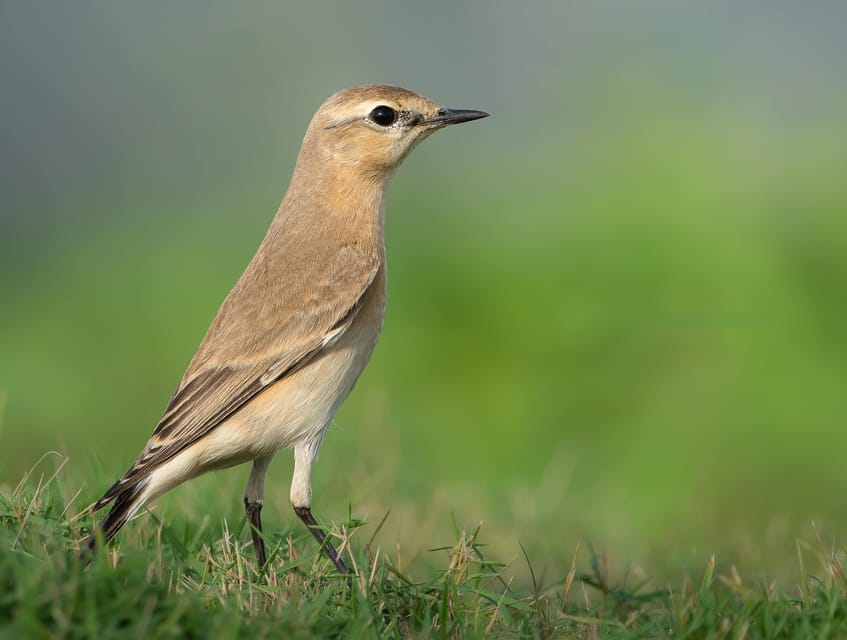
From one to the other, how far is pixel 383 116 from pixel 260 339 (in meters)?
1.44

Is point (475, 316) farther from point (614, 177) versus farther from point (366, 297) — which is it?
point (366, 297)

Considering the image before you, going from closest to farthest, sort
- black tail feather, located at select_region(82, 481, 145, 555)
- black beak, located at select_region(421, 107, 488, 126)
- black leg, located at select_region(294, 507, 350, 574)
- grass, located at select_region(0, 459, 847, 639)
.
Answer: grass, located at select_region(0, 459, 847, 639) → black leg, located at select_region(294, 507, 350, 574) → black tail feather, located at select_region(82, 481, 145, 555) → black beak, located at select_region(421, 107, 488, 126)

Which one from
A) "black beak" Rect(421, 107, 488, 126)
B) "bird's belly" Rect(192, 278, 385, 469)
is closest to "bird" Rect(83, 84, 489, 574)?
"bird's belly" Rect(192, 278, 385, 469)

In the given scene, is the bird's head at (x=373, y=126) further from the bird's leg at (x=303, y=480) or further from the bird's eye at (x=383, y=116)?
the bird's leg at (x=303, y=480)

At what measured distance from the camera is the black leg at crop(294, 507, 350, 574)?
4930 mm

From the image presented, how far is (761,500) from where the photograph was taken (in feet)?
30.8

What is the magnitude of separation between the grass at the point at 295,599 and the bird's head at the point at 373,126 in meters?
2.01

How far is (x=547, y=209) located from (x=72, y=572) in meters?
9.61

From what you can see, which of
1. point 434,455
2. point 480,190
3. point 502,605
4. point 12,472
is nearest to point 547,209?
point 480,190

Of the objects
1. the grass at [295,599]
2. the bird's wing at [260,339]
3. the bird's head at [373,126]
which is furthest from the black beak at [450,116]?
the grass at [295,599]

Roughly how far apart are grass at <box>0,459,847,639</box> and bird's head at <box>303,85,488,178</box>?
2.01 m

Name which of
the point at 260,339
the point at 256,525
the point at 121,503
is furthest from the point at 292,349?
the point at 121,503

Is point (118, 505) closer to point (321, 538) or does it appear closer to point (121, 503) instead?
point (121, 503)

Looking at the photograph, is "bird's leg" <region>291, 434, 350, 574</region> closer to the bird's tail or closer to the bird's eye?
the bird's tail
